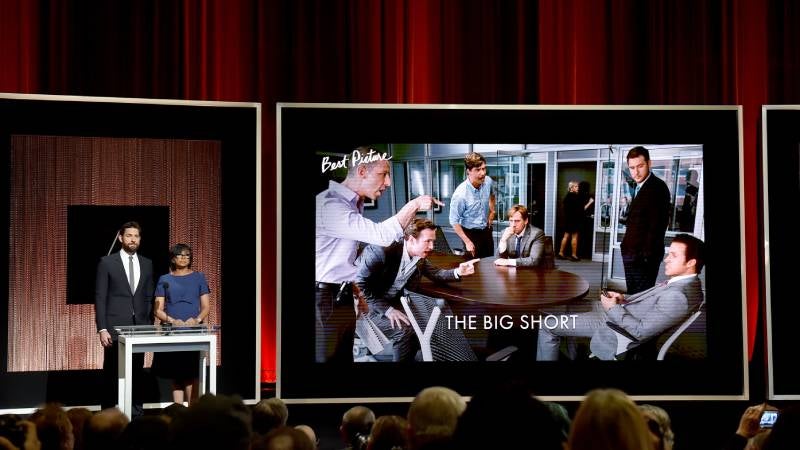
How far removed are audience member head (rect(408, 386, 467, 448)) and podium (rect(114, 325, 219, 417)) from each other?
3387mm

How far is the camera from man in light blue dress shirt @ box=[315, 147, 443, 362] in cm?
683

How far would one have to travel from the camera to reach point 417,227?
686cm

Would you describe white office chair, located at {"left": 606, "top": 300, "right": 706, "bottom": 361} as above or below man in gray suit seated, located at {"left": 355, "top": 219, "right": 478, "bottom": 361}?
below

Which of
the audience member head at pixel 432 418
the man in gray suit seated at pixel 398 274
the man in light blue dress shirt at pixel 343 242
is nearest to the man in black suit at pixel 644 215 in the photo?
the man in gray suit seated at pixel 398 274

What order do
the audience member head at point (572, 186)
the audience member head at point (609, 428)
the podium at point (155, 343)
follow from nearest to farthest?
the audience member head at point (609, 428) → the podium at point (155, 343) → the audience member head at point (572, 186)

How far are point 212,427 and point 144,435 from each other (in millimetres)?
657

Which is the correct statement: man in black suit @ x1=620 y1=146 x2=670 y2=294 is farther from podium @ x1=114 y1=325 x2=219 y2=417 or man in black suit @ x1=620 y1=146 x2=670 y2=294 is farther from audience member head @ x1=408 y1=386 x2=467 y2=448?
audience member head @ x1=408 y1=386 x2=467 y2=448

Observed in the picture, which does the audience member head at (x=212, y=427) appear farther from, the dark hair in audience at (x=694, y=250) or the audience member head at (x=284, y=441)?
the dark hair in audience at (x=694, y=250)

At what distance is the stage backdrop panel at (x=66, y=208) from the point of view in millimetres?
6555

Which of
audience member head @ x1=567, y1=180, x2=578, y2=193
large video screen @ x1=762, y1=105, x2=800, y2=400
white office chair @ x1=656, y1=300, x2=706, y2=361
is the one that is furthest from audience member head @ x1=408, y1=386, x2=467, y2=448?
large video screen @ x1=762, y1=105, x2=800, y2=400

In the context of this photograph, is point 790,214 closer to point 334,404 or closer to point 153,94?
point 334,404

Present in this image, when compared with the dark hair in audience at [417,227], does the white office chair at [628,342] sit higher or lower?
lower

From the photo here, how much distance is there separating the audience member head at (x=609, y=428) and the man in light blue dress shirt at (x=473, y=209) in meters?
4.84

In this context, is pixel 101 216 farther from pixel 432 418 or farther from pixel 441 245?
pixel 432 418
